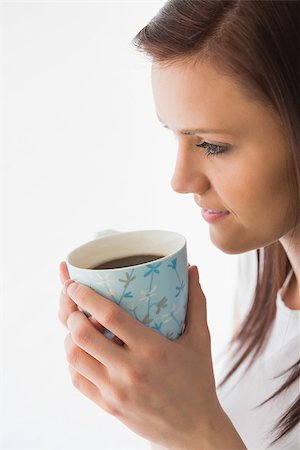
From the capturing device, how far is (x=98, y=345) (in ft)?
2.18

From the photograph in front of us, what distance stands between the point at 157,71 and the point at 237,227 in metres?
0.24

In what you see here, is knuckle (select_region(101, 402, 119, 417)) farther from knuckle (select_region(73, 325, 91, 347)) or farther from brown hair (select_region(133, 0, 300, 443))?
brown hair (select_region(133, 0, 300, 443))

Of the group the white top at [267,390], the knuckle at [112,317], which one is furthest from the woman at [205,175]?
the white top at [267,390]

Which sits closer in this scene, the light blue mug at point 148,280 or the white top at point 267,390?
the light blue mug at point 148,280

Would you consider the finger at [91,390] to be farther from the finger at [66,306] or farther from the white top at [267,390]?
the white top at [267,390]

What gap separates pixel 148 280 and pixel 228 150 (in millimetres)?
220

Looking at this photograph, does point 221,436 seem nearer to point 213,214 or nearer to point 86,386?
point 86,386

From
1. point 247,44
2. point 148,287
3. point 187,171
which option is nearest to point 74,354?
point 148,287

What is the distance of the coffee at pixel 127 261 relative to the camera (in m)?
0.76

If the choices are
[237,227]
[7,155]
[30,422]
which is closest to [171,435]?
[237,227]

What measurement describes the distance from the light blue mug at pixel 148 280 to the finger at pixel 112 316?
0.01 metres

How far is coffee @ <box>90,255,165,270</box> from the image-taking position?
0.76 metres

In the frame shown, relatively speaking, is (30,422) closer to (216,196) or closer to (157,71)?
(216,196)

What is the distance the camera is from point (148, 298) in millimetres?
658
